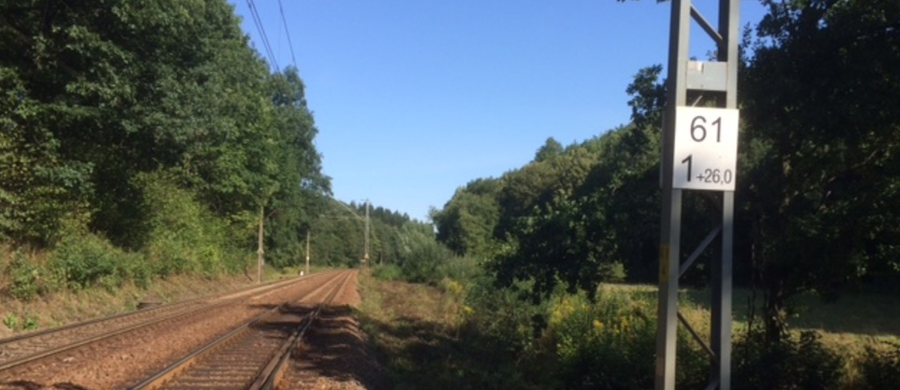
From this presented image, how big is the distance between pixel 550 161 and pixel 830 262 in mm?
62674

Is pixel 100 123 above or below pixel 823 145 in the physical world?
above

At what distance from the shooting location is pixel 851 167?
36.6ft

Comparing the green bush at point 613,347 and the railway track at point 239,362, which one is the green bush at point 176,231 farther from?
the green bush at point 613,347

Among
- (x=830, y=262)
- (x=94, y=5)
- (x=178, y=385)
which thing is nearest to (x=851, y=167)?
(x=830, y=262)

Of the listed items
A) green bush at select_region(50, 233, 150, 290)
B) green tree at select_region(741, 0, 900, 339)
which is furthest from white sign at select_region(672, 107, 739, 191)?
green bush at select_region(50, 233, 150, 290)

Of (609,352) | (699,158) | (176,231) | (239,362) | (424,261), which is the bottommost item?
(239,362)

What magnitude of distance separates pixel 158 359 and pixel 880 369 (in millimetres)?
11304

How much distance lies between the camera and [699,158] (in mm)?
6117

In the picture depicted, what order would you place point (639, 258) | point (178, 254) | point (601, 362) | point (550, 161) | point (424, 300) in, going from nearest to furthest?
point (601, 362), point (639, 258), point (424, 300), point (178, 254), point (550, 161)

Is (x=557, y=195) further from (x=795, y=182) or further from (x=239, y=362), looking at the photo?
(x=239, y=362)

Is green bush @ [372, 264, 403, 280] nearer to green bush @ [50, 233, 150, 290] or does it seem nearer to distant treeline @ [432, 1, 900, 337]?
green bush @ [50, 233, 150, 290]

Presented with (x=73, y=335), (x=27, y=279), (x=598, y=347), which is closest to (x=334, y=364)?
(x=598, y=347)

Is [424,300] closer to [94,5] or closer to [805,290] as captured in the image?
[94,5]

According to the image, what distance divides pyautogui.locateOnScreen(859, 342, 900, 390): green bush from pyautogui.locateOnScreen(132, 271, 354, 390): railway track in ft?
26.5
